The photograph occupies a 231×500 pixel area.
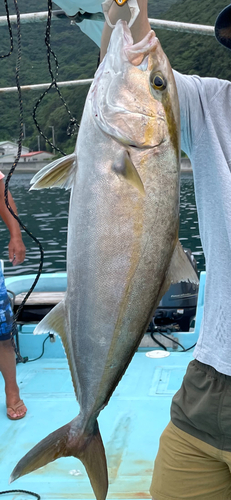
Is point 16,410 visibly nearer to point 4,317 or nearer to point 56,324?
point 4,317

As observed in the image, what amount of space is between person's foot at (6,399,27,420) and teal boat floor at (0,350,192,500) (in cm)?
4

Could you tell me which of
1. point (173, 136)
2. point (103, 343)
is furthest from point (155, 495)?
point (173, 136)

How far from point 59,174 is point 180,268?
1.78 feet

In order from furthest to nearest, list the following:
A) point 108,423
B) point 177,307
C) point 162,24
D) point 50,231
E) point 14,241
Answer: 1. point 50,231
2. point 177,307
3. point 162,24
4. point 14,241
5. point 108,423

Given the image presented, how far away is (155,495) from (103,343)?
0.73 meters

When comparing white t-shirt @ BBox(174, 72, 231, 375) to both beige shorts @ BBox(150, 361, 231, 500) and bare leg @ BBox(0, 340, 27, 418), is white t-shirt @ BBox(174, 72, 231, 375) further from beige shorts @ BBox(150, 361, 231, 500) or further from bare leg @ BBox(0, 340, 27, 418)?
bare leg @ BBox(0, 340, 27, 418)

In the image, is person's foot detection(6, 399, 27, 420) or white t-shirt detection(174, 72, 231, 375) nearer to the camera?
white t-shirt detection(174, 72, 231, 375)

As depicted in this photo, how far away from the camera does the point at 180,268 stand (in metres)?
1.72

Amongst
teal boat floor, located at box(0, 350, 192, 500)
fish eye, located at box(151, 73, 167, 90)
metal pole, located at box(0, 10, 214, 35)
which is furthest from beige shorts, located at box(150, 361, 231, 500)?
metal pole, located at box(0, 10, 214, 35)

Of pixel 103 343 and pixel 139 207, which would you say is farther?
pixel 103 343

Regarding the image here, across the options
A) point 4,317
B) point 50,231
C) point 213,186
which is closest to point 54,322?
point 213,186

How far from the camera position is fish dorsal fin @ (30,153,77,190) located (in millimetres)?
1650

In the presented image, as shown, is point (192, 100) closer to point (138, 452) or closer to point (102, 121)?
point (102, 121)

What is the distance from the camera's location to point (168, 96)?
5.36ft
